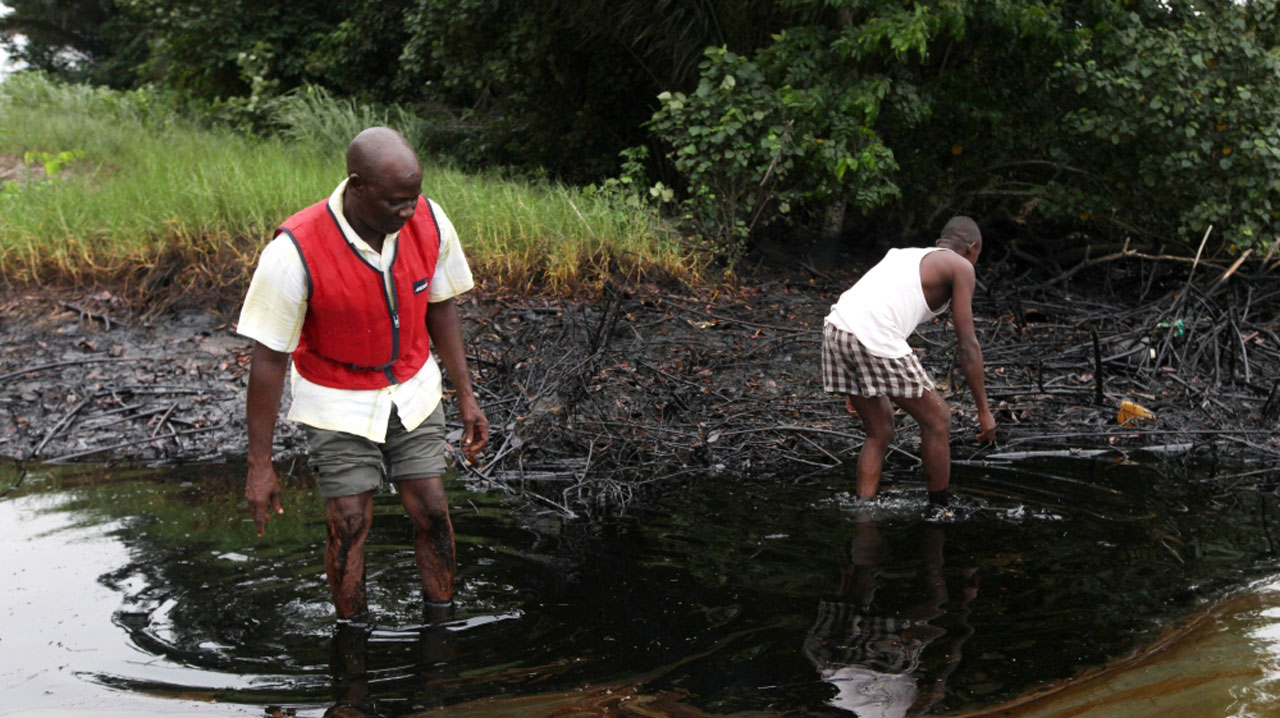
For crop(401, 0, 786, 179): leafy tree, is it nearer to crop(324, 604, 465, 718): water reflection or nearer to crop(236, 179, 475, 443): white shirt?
crop(236, 179, 475, 443): white shirt

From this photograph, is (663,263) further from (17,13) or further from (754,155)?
(17,13)

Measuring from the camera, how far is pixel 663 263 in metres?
9.22

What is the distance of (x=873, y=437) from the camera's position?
5.46 metres

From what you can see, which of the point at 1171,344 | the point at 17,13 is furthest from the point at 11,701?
the point at 17,13

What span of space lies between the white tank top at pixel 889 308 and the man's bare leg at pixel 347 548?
242cm

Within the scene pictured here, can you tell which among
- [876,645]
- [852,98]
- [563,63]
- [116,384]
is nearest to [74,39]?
[563,63]

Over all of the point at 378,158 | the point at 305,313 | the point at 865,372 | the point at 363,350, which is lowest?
the point at 865,372

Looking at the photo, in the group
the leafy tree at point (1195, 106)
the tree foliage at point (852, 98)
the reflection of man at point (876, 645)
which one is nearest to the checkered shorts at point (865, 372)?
the reflection of man at point (876, 645)

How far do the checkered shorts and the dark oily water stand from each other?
620mm

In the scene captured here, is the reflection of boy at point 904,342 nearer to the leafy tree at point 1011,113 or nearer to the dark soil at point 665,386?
the dark soil at point 665,386

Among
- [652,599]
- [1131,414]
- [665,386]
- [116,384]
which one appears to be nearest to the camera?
[652,599]

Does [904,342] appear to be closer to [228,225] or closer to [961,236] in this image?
[961,236]

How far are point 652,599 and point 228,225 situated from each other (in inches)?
226

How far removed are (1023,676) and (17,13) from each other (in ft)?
83.0
